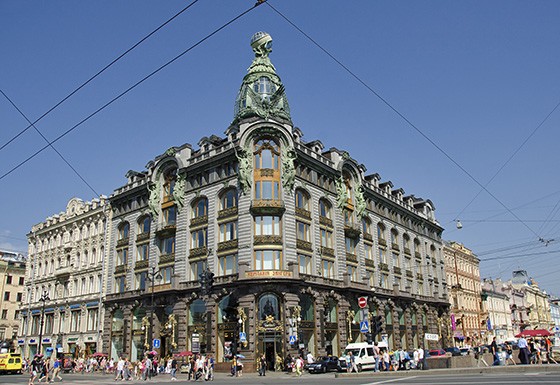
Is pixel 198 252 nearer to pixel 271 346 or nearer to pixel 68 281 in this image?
pixel 271 346

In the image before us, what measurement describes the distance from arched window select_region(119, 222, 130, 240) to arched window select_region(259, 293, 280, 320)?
23.5 meters

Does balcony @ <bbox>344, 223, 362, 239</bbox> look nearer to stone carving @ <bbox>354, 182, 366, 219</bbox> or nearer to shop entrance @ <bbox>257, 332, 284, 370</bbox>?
stone carving @ <bbox>354, 182, 366, 219</bbox>

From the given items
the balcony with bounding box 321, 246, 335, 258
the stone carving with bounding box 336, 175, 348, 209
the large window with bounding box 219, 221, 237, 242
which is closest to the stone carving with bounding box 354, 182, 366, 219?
the stone carving with bounding box 336, 175, 348, 209

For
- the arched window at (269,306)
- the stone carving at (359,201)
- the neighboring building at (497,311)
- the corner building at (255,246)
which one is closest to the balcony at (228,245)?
the corner building at (255,246)

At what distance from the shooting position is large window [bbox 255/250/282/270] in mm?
46250

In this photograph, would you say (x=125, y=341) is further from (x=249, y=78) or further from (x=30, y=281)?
(x=249, y=78)

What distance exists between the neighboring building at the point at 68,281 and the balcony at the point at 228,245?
21.1m

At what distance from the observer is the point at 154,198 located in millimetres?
57469

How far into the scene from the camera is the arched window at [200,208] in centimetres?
5258

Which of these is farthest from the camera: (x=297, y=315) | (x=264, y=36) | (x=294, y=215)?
(x=264, y=36)

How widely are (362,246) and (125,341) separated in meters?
27.8

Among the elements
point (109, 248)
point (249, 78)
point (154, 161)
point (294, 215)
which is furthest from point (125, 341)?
point (249, 78)

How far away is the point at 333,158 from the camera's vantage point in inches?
2255

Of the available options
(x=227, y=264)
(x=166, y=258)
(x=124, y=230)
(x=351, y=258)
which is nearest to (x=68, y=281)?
(x=124, y=230)
